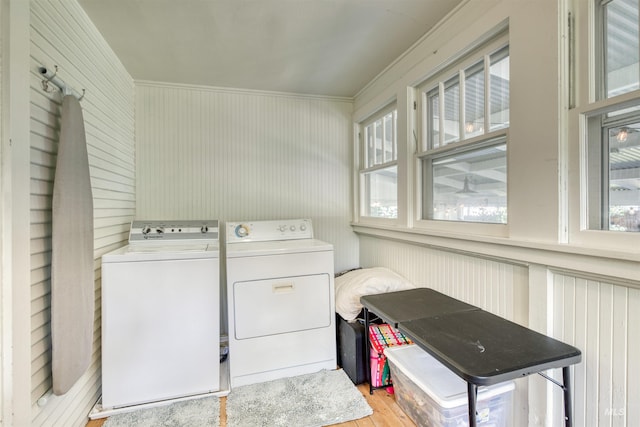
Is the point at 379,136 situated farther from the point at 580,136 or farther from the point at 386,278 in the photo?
the point at 580,136

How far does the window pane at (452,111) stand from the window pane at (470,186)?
127 millimetres

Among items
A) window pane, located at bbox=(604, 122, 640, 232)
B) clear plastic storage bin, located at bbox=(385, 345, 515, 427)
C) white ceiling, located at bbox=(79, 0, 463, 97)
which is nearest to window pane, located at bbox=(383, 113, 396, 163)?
white ceiling, located at bbox=(79, 0, 463, 97)

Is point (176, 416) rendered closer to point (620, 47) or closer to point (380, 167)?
point (380, 167)

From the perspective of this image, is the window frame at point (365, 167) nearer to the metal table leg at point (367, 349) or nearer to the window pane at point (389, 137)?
the window pane at point (389, 137)

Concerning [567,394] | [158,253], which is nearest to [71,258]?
[158,253]

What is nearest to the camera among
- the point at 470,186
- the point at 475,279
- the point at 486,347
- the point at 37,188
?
the point at 486,347

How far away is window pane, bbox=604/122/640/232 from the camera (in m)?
0.99

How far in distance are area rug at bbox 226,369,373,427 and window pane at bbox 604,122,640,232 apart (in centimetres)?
152

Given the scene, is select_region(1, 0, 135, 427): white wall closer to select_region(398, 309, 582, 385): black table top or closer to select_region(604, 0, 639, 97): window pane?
select_region(398, 309, 582, 385): black table top

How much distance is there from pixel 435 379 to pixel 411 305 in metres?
0.36

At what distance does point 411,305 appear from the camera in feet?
5.12

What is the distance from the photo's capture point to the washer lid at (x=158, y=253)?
1673 mm

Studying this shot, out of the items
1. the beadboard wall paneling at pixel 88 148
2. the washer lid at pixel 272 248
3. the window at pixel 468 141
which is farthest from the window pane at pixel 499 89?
the beadboard wall paneling at pixel 88 148

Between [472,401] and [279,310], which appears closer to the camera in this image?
[472,401]
